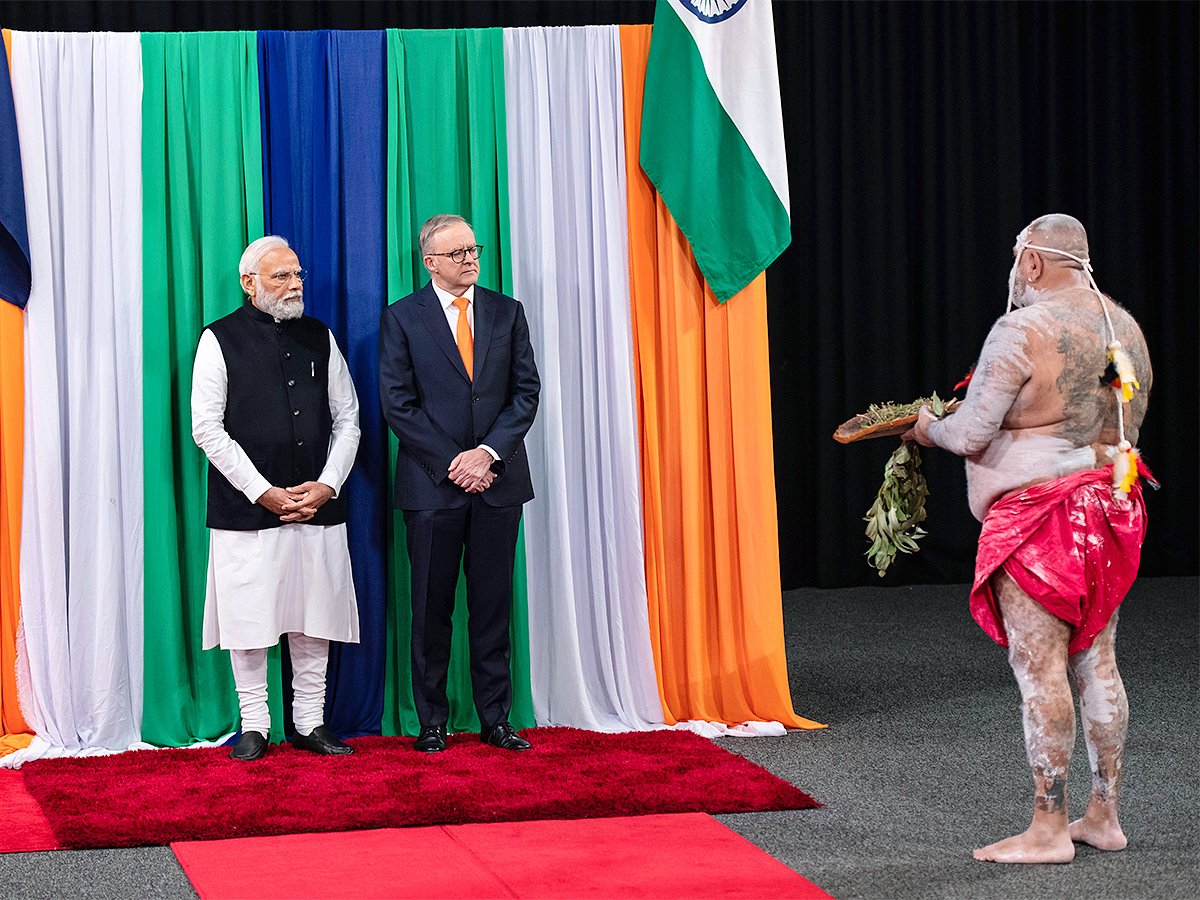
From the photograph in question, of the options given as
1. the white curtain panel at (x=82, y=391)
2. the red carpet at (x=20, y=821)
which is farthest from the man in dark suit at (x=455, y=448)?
the red carpet at (x=20, y=821)

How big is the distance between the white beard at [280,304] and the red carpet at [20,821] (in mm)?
1652

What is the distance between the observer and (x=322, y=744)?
448 centimetres

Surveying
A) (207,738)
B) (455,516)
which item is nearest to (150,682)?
(207,738)

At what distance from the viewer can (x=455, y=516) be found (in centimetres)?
450

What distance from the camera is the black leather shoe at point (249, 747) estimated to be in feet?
14.4

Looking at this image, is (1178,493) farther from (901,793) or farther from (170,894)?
(170,894)

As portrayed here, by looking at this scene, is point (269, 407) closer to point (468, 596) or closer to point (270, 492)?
point (270, 492)

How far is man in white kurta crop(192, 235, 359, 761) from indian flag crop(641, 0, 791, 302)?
1.38 m

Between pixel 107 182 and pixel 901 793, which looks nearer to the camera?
pixel 901 793

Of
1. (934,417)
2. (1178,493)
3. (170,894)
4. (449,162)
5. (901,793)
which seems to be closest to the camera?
(170,894)

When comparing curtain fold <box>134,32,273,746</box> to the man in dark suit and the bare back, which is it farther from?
the bare back

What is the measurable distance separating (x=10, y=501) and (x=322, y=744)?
1361 millimetres

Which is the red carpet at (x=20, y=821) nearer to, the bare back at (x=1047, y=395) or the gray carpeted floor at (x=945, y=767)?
the gray carpeted floor at (x=945, y=767)

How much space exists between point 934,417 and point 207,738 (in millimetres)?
2735
